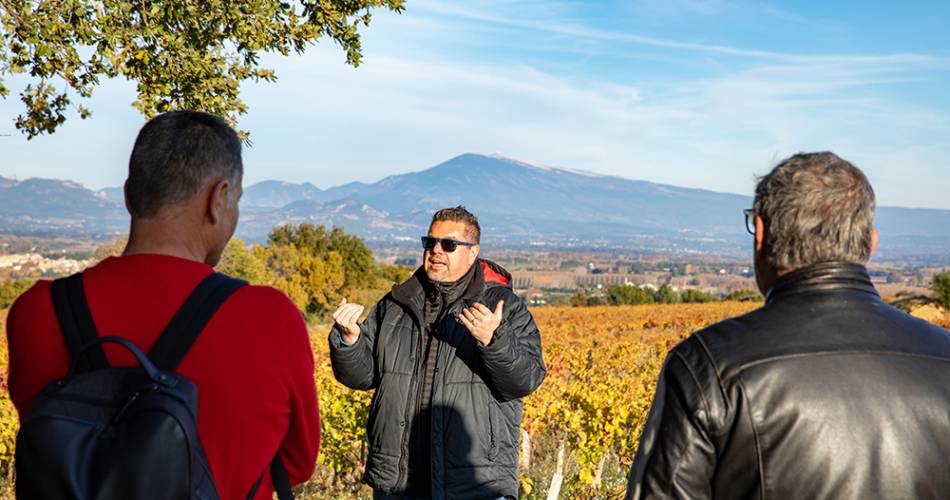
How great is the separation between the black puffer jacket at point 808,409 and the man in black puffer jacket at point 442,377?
1601 mm

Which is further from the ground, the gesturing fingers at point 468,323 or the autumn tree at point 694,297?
the gesturing fingers at point 468,323

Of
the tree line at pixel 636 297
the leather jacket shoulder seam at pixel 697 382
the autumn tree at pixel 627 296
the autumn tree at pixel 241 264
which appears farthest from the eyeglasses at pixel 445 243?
the autumn tree at pixel 627 296

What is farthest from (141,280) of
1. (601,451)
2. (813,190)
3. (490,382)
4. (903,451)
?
(601,451)

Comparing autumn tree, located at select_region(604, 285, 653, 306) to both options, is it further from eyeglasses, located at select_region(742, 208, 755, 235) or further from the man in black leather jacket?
the man in black leather jacket

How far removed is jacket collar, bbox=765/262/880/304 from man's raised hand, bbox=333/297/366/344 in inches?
79.8

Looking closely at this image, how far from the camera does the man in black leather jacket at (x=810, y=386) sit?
184 cm

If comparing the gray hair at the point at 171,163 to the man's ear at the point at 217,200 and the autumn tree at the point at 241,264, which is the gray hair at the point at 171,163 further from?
the autumn tree at the point at 241,264

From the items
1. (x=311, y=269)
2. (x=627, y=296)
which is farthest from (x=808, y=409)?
(x=311, y=269)

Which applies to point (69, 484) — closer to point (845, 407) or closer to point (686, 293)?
point (845, 407)

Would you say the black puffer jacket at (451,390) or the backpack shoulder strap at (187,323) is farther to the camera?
the black puffer jacket at (451,390)

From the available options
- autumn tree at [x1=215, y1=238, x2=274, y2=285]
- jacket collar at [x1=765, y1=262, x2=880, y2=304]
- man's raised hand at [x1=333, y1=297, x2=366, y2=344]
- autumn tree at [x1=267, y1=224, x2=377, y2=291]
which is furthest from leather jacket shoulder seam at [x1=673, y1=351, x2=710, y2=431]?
autumn tree at [x1=267, y1=224, x2=377, y2=291]

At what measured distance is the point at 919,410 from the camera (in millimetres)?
1859

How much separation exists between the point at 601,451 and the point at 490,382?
2277 millimetres

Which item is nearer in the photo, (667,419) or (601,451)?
(667,419)
